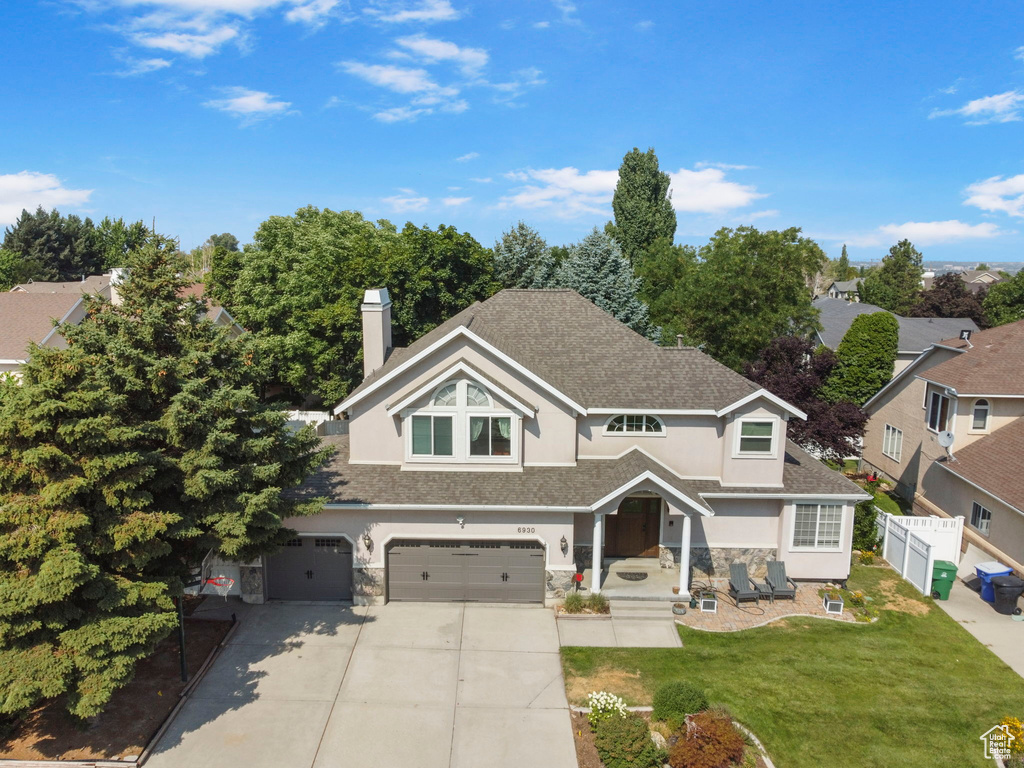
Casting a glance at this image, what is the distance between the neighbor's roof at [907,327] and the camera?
3959 centimetres

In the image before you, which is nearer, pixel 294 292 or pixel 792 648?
pixel 792 648

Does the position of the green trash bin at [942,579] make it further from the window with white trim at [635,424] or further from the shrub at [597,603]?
the shrub at [597,603]

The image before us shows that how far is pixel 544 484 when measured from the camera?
62.1ft

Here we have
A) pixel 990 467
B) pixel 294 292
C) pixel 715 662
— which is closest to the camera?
pixel 715 662

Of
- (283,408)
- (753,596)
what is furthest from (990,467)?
(283,408)

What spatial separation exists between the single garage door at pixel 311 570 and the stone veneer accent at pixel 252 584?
238 millimetres

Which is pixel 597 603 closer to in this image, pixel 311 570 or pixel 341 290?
pixel 311 570

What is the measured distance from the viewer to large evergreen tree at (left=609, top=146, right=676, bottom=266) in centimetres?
6619

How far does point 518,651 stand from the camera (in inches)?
650

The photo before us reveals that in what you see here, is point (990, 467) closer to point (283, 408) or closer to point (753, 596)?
point (753, 596)

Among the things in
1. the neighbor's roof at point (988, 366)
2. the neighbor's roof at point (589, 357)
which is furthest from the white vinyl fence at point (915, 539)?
the neighbor's roof at point (589, 357)

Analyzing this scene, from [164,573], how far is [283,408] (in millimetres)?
4682

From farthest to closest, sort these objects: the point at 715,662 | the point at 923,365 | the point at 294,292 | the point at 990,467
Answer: the point at 294,292 → the point at 923,365 → the point at 990,467 → the point at 715,662

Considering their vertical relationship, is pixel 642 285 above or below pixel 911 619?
above
